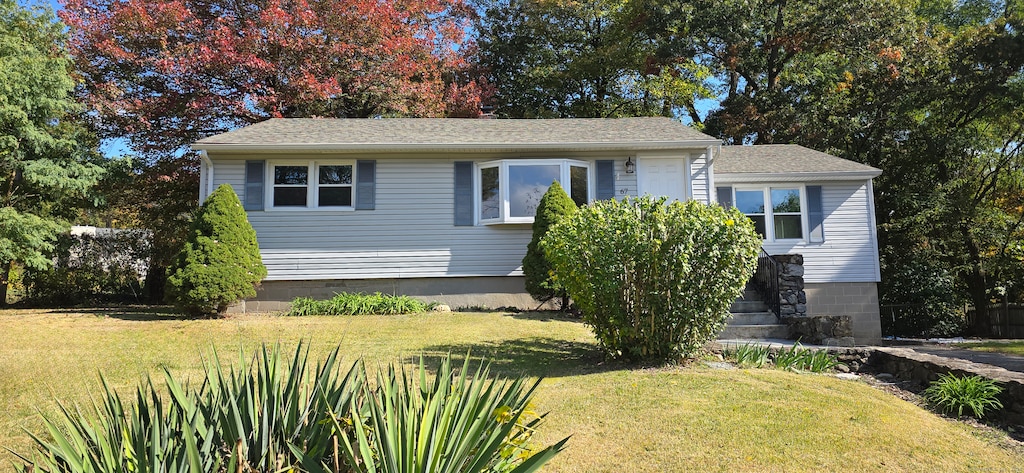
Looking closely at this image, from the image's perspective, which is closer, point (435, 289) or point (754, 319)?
point (754, 319)

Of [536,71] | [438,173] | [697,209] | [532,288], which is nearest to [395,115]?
[536,71]

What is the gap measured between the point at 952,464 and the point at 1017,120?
19.5 m

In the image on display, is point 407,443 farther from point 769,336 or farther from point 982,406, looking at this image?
point 769,336

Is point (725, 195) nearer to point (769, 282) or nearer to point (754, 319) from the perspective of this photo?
point (769, 282)

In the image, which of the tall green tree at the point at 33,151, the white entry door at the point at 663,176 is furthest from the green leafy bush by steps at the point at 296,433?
the tall green tree at the point at 33,151

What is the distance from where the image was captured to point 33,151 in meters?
14.7

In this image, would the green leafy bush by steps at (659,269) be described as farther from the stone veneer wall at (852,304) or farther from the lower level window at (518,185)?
the stone veneer wall at (852,304)

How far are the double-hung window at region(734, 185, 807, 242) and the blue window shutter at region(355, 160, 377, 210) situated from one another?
322 inches

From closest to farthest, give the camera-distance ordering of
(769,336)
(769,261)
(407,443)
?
(407,443), (769,336), (769,261)

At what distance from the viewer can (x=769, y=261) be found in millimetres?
11562

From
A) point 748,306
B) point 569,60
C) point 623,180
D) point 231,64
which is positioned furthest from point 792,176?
point 231,64

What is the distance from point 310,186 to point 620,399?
9.40 metres

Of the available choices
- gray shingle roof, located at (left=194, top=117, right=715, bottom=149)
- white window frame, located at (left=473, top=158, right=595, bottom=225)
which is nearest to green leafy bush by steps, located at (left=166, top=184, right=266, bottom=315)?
gray shingle roof, located at (left=194, top=117, right=715, bottom=149)

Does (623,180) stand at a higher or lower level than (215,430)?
higher
